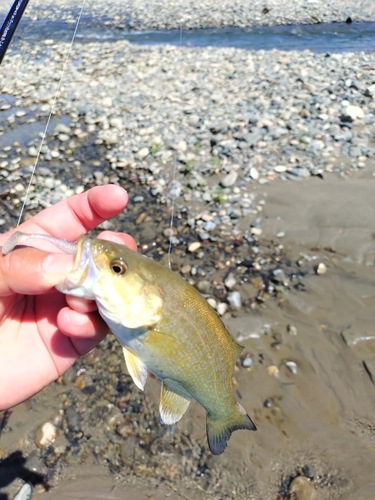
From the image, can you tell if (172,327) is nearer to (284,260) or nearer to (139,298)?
(139,298)

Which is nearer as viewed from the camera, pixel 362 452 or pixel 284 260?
pixel 362 452

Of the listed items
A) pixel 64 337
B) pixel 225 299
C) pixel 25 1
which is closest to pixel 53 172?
pixel 25 1

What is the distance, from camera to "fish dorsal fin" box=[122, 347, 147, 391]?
7.75ft

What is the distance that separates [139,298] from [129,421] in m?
2.55

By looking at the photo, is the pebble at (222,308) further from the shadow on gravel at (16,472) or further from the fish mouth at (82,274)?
the fish mouth at (82,274)

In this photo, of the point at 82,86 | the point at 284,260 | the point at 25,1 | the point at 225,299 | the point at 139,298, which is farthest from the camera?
the point at 82,86

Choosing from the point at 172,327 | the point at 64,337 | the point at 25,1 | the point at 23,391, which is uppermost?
the point at 25,1

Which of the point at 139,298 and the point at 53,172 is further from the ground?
the point at 139,298

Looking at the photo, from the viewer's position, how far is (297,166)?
7.25m

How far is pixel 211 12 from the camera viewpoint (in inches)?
737

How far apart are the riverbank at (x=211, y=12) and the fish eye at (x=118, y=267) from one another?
17.1 meters

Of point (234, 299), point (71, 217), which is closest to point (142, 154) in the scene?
point (234, 299)

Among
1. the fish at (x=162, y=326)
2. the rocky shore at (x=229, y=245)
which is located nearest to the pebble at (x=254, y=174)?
the rocky shore at (x=229, y=245)

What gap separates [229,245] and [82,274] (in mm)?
3973
